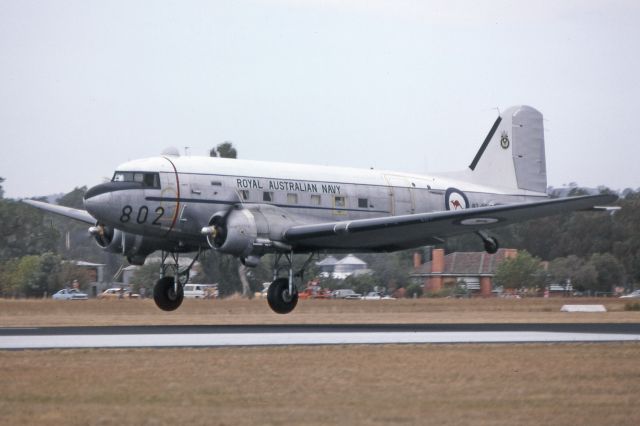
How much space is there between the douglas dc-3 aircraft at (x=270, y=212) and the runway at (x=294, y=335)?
3.00 m

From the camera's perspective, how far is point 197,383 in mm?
15453

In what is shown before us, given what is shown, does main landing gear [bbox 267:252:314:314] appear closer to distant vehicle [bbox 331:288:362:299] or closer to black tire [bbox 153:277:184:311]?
black tire [bbox 153:277:184:311]

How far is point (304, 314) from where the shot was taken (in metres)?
35.6

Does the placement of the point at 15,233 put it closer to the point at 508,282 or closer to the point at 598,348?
the point at 508,282

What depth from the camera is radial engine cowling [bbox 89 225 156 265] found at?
31203 mm

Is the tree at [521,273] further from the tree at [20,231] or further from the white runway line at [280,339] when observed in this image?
the white runway line at [280,339]

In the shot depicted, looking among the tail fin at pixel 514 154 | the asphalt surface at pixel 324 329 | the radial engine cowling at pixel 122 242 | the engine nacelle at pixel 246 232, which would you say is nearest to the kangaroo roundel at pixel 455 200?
the tail fin at pixel 514 154

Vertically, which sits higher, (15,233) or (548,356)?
(15,233)

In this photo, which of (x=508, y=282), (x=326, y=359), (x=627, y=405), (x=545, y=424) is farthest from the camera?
(x=508, y=282)

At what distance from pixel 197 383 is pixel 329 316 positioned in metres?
19.2

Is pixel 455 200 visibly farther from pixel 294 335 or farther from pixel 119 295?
pixel 119 295

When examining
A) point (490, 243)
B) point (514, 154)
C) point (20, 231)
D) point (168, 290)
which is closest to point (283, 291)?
point (168, 290)

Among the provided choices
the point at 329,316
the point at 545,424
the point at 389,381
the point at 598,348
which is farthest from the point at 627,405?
the point at 329,316

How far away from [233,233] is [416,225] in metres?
5.02
